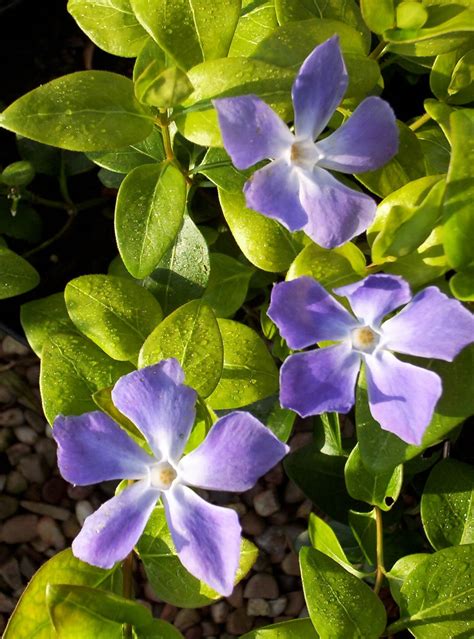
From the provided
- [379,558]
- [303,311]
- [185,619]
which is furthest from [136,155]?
[185,619]

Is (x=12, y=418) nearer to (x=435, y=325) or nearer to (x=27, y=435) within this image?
(x=27, y=435)

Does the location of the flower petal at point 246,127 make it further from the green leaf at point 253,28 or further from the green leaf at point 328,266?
the green leaf at point 253,28

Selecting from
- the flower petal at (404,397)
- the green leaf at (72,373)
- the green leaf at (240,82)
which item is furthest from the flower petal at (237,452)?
the green leaf at (240,82)

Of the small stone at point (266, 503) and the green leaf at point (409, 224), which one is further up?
the green leaf at point (409, 224)

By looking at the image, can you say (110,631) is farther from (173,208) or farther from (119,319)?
(173,208)

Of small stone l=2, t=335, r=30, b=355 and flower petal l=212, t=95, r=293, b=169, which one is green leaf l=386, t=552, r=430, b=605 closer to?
flower petal l=212, t=95, r=293, b=169

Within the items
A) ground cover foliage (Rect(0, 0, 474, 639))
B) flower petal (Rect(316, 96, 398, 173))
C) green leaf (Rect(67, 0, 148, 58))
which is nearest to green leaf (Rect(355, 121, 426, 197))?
ground cover foliage (Rect(0, 0, 474, 639))
